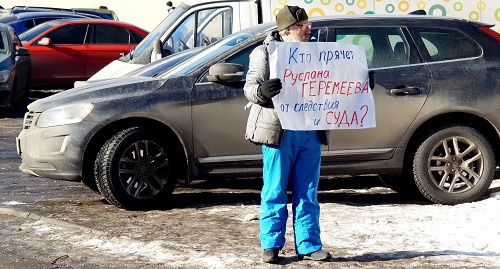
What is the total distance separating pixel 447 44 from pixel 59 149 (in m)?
3.33

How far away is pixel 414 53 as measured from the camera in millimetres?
9336

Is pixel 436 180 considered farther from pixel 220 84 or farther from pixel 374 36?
pixel 220 84

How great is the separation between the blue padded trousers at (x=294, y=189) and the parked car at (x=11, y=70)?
415 inches

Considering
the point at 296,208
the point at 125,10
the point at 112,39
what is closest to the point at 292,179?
the point at 296,208

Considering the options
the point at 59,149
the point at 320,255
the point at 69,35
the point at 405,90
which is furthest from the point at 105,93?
the point at 69,35

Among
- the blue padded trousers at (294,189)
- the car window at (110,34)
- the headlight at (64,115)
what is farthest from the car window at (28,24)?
the blue padded trousers at (294,189)

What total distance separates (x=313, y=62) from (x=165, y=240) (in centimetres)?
170

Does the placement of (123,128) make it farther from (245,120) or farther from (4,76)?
(4,76)

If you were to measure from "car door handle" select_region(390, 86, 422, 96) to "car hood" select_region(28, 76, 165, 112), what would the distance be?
187 centimetres

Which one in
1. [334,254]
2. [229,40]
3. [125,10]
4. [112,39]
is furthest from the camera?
[125,10]

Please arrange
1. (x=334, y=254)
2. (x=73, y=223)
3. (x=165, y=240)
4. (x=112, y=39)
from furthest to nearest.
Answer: (x=112, y=39) → (x=73, y=223) → (x=165, y=240) → (x=334, y=254)

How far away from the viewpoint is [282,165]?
22.1ft

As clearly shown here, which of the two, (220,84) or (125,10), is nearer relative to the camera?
(220,84)

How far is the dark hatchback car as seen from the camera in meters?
8.84
